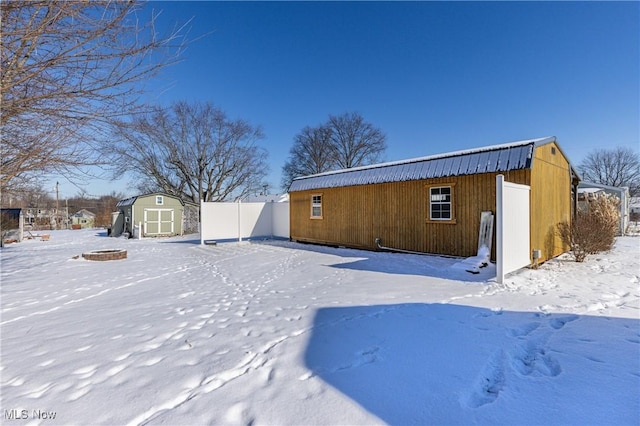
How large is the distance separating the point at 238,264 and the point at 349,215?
4.87 metres

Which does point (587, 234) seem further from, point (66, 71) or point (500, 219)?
point (66, 71)

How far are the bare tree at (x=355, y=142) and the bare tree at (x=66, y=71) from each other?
100 ft

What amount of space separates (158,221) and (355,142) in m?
21.5

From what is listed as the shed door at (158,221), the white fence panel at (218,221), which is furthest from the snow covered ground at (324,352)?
the shed door at (158,221)

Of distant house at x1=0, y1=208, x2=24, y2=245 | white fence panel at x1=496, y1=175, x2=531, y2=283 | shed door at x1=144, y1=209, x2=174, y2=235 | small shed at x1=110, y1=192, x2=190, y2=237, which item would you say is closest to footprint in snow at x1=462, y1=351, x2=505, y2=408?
white fence panel at x1=496, y1=175, x2=531, y2=283

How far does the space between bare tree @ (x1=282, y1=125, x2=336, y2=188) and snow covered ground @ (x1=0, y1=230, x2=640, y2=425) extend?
1123 inches

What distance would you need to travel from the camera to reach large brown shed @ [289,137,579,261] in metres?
7.60

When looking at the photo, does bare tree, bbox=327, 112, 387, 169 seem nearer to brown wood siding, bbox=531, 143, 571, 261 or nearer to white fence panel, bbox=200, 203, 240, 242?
white fence panel, bbox=200, 203, 240, 242

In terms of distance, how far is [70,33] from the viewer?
243 centimetres

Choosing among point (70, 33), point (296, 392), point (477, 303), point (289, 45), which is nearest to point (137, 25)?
point (70, 33)

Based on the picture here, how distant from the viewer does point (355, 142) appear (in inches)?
1300

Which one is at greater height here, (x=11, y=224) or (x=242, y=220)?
(x=242, y=220)

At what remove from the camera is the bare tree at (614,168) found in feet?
112

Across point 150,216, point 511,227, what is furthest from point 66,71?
point 150,216
